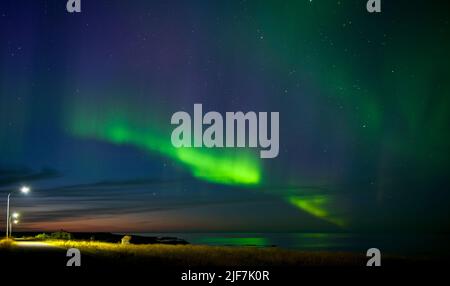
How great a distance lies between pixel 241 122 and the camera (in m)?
27.5
